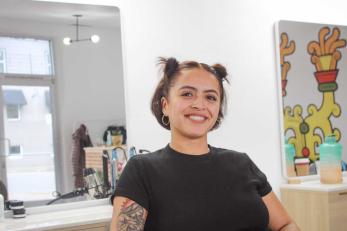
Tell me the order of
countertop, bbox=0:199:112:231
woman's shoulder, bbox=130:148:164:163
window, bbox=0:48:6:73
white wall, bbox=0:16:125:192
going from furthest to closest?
white wall, bbox=0:16:125:192 → window, bbox=0:48:6:73 → countertop, bbox=0:199:112:231 → woman's shoulder, bbox=130:148:164:163

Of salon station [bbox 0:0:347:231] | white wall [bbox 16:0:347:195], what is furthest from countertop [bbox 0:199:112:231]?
white wall [bbox 16:0:347:195]

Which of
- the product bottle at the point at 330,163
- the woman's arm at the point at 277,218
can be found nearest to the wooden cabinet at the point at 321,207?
the product bottle at the point at 330,163

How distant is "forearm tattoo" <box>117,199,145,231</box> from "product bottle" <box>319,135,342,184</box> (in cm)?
205

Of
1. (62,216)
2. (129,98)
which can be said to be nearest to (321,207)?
(129,98)

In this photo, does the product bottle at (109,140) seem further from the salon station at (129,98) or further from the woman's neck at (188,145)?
the woman's neck at (188,145)

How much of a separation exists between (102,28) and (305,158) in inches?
67.5

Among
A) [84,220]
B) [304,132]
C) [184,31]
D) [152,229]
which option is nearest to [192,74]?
[152,229]

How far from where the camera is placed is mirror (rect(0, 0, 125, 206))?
94.0 inches

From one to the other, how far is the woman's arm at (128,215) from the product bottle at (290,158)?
81.7 inches

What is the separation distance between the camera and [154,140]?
2730 mm

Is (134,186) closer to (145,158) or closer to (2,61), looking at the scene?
(145,158)

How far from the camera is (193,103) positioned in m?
1.49

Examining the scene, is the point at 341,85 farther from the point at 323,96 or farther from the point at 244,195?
the point at 244,195

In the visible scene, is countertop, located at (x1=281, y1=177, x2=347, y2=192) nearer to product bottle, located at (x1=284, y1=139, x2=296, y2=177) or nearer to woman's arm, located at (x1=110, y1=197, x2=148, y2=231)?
product bottle, located at (x1=284, y1=139, x2=296, y2=177)
